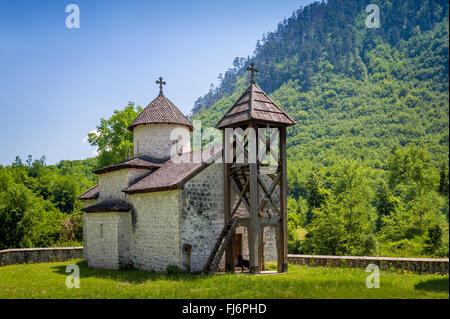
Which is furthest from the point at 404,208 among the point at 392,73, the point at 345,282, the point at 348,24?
the point at 348,24

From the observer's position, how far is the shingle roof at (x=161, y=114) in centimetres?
2264

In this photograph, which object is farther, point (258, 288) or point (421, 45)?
point (421, 45)

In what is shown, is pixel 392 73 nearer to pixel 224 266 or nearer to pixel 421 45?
pixel 421 45

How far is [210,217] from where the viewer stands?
17.1 metres

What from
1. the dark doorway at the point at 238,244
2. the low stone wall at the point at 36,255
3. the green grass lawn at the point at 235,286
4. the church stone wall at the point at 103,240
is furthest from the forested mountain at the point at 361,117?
the low stone wall at the point at 36,255

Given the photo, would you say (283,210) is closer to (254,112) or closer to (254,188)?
(254,188)

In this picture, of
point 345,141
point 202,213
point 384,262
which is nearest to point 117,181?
point 202,213

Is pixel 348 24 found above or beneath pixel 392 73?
above

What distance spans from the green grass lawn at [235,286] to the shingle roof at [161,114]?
8846 millimetres

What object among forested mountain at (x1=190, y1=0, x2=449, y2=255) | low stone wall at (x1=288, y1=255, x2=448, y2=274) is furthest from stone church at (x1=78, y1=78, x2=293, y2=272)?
forested mountain at (x1=190, y1=0, x2=449, y2=255)

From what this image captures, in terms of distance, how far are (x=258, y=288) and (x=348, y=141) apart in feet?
192

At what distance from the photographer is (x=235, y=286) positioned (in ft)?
40.9
